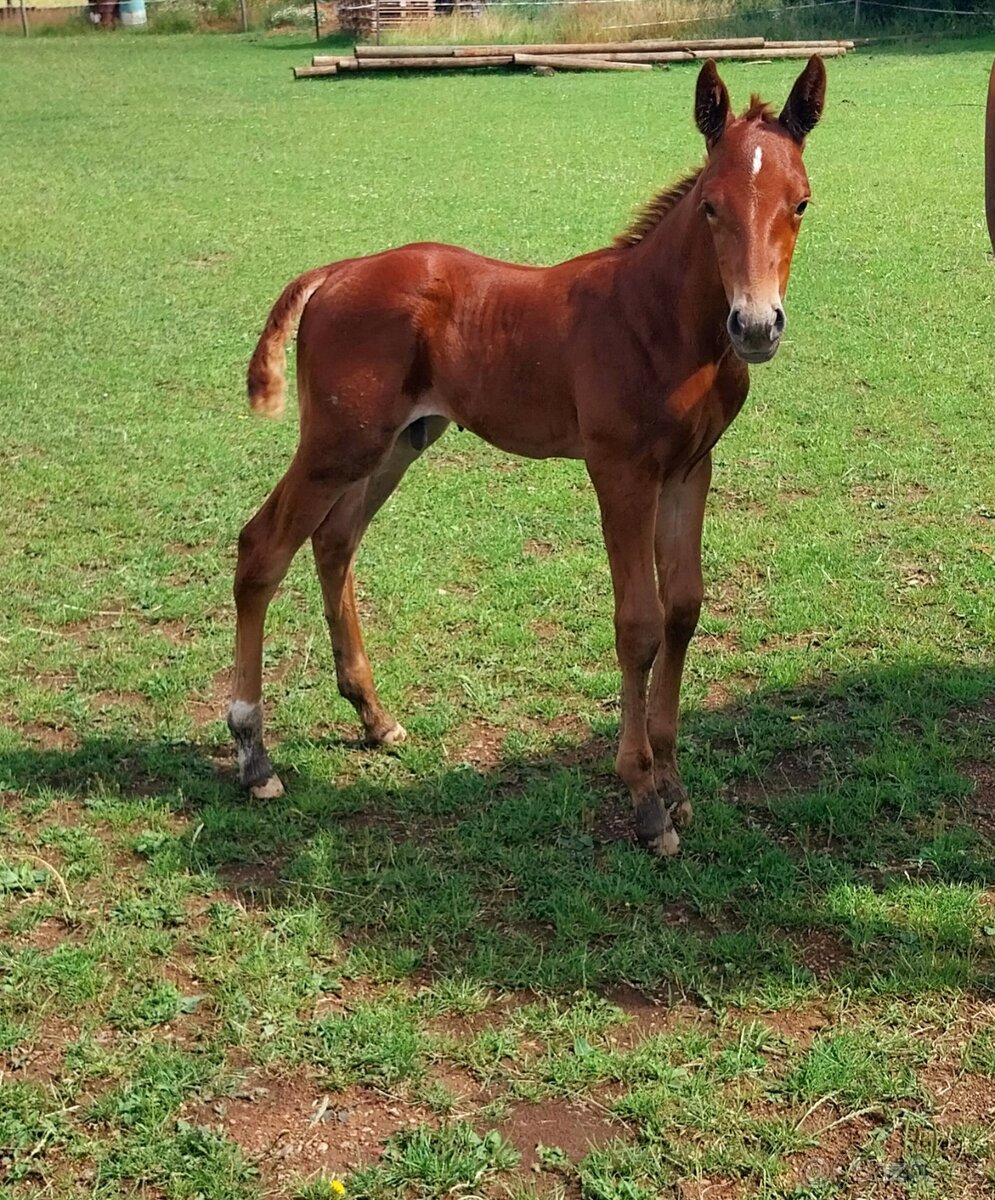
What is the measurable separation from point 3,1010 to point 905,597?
3.68 metres

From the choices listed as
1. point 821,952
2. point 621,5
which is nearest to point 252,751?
point 821,952

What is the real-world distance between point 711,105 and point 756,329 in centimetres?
71

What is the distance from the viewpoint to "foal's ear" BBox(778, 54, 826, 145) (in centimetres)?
314

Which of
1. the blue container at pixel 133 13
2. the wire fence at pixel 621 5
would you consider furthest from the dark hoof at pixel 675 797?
the blue container at pixel 133 13

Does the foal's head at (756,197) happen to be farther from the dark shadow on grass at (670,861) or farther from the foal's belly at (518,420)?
the dark shadow on grass at (670,861)

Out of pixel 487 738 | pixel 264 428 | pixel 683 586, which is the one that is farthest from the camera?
pixel 264 428

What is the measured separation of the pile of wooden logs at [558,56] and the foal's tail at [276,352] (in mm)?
22763

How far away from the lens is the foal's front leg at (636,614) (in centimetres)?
345

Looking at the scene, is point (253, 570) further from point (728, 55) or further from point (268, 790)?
point (728, 55)

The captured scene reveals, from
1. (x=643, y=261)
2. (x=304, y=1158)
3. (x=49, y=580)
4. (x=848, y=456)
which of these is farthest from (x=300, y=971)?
(x=848, y=456)

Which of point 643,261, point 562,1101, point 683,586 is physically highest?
point 643,261

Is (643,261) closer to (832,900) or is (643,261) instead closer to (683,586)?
(683,586)

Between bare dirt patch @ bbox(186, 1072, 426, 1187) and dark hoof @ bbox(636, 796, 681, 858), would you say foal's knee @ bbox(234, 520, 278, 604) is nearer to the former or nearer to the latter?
dark hoof @ bbox(636, 796, 681, 858)

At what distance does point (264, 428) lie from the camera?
287 inches
